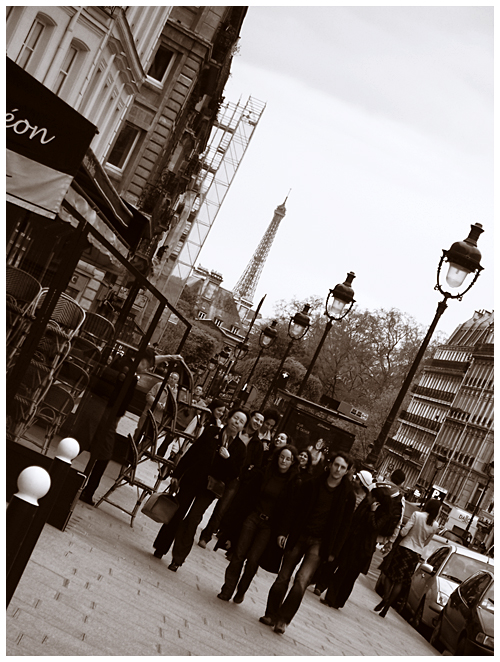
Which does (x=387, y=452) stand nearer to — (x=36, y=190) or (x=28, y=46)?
(x=28, y=46)

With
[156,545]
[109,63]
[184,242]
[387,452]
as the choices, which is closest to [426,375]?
[387,452]

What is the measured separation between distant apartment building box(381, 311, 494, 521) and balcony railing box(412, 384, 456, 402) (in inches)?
1.0

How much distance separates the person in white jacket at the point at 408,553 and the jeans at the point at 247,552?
18.9ft

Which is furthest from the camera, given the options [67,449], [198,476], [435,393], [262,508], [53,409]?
[435,393]

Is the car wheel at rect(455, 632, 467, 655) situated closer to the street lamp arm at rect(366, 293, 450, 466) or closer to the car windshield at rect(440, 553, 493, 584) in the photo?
the street lamp arm at rect(366, 293, 450, 466)

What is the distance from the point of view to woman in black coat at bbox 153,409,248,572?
1040 cm

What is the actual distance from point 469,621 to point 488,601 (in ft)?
2.25

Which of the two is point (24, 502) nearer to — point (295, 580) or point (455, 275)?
point (295, 580)

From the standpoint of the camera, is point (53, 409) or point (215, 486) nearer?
point (53, 409)

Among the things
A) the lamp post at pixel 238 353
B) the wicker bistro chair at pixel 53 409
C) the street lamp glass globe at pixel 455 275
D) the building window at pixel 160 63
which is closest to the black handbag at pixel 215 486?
the wicker bistro chair at pixel 53 409

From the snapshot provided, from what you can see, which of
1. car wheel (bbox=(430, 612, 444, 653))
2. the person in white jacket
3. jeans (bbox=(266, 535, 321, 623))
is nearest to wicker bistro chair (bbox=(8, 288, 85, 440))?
jeans (bbox=(266, 535, 321, 623))

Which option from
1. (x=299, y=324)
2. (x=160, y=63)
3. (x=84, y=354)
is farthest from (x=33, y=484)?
(x=160, y=63)

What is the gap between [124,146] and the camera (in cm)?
3766

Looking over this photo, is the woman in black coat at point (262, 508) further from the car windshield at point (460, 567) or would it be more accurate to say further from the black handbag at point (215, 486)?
the car windshield at point (460, 567)
